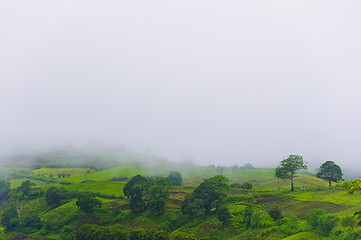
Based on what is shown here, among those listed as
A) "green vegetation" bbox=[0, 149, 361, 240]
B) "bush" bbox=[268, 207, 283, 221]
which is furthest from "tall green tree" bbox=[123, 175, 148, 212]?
"bush" bbox=[268, 207, 283, 221]

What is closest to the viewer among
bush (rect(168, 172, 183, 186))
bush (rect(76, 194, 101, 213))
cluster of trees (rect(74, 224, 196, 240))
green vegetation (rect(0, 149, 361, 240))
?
green vegetation (rect(0, 149, 361, 240))

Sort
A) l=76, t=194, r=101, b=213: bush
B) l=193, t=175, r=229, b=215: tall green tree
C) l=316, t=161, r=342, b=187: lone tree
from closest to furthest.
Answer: l=193, t=175, r=229, b=215: tall green tree
l=316, t=161, r=342, b=187: lone tree
l=76, t=194, r=101, b=213: bush

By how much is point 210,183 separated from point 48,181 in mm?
142964

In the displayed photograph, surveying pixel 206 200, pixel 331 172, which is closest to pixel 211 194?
pixel 206 200

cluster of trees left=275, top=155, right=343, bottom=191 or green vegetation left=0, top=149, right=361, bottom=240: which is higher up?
cluster of trees left=275, top=155, right=343, bottom=191

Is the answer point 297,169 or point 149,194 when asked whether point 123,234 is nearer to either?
point 149,194

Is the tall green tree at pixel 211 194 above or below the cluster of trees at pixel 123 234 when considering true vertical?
above

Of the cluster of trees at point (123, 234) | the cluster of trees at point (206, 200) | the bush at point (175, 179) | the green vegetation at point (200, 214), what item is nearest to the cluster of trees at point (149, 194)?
the green vegetation at point (200, 214)

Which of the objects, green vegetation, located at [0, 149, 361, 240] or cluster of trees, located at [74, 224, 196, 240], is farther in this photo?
cluster of trees, located at [74, 224, 196, 240]

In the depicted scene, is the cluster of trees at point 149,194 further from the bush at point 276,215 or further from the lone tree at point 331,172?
the lone tree at point 331,172

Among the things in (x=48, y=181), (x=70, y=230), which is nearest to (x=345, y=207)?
(x=70, y=230)

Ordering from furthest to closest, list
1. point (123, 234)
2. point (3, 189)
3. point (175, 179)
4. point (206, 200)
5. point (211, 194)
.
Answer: point (175, 179) → point (3, 189) → point (211, 194) → point (206, 200) → point (123, 234)

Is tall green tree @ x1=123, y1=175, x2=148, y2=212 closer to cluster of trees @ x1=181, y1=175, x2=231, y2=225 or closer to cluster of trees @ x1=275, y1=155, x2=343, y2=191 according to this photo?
cluster of trees @ x1=181, y1=175, x2=231, y2=225

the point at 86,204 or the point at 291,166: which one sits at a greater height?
the point at 291,166
